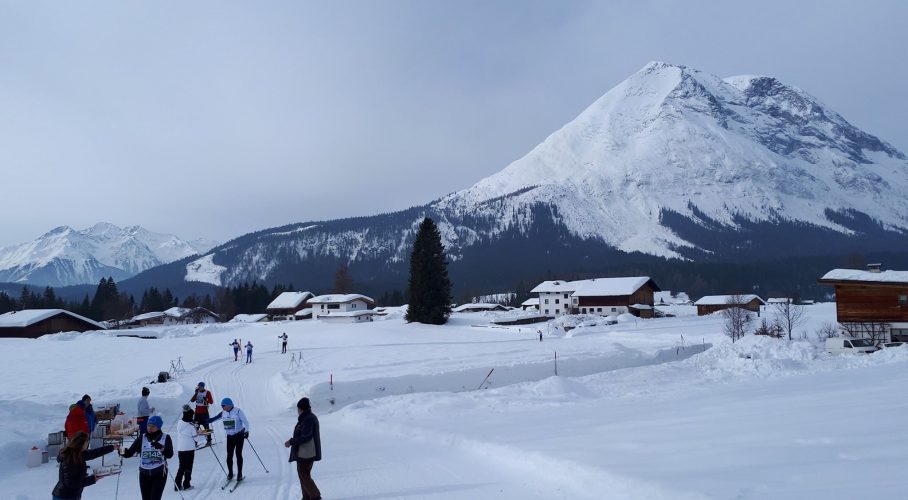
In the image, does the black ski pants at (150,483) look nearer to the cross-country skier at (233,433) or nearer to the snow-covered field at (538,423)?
the snow-covered field at (538,423)

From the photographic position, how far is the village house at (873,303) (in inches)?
1284

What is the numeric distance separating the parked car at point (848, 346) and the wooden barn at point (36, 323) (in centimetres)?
8043

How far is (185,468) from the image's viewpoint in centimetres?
977

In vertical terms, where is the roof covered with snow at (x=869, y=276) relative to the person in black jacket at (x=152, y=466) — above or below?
above

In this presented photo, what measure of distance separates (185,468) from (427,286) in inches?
1929

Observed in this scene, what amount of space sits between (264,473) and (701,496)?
27.6 ft

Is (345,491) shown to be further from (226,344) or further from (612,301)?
(612,301)

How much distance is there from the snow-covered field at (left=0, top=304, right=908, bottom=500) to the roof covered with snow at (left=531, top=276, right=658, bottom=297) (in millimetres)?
50485

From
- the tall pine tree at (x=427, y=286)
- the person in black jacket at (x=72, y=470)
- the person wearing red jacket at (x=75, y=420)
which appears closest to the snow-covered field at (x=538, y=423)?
the person wearing red jacket at (x=75, y=420)

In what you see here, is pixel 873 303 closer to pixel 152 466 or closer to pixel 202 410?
pixel 202 410

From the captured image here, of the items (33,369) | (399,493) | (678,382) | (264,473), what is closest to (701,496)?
(399,493)

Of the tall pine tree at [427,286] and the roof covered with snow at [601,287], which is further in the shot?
the roof covered with snow at [601,287]

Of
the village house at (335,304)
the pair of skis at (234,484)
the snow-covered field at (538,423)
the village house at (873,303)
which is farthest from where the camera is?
the village house at (335,304)

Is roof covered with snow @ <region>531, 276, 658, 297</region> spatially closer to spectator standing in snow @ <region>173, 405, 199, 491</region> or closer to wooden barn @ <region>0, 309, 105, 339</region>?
wooden barn @ <region>0, 309, 105, 339</region>
